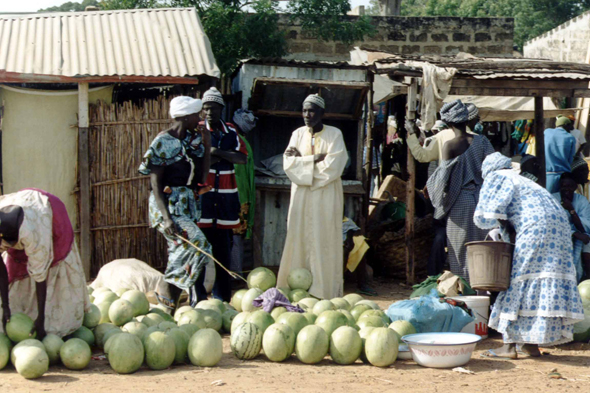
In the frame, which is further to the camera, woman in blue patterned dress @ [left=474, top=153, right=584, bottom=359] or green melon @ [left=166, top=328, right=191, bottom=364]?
woman in blue patterned dress @ [left=474, top=153, right=584, bottom=359]

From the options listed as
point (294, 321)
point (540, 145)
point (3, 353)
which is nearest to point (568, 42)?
point (540, 145)

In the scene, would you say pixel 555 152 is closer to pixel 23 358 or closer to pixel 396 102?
pixel 396 102

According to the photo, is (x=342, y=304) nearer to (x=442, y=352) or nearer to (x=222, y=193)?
(x=442, y=352)

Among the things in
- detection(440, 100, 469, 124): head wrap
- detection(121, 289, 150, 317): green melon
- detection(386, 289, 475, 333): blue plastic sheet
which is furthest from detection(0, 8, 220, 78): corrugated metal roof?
detection(386, 289, 475, 333): blue plastic sheet

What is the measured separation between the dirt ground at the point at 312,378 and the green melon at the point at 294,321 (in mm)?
249

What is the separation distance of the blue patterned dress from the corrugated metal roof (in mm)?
2339

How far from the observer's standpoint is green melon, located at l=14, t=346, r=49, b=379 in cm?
535

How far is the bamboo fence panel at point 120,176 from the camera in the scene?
371 inches

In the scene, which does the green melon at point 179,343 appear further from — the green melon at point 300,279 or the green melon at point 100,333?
the green melon at point 300,279

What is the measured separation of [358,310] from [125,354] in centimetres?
210

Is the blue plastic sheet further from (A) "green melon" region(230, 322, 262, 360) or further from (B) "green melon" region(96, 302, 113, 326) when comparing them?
(B) "green melon" region(96, 302, 113, 326)

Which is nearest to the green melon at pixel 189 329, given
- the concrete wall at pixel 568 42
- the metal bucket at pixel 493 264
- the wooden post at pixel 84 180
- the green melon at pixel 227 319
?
the green melon at pixel 227 319

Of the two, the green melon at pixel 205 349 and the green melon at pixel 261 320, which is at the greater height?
the green melon at pixel 261 320

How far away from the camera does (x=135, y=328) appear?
609cm
